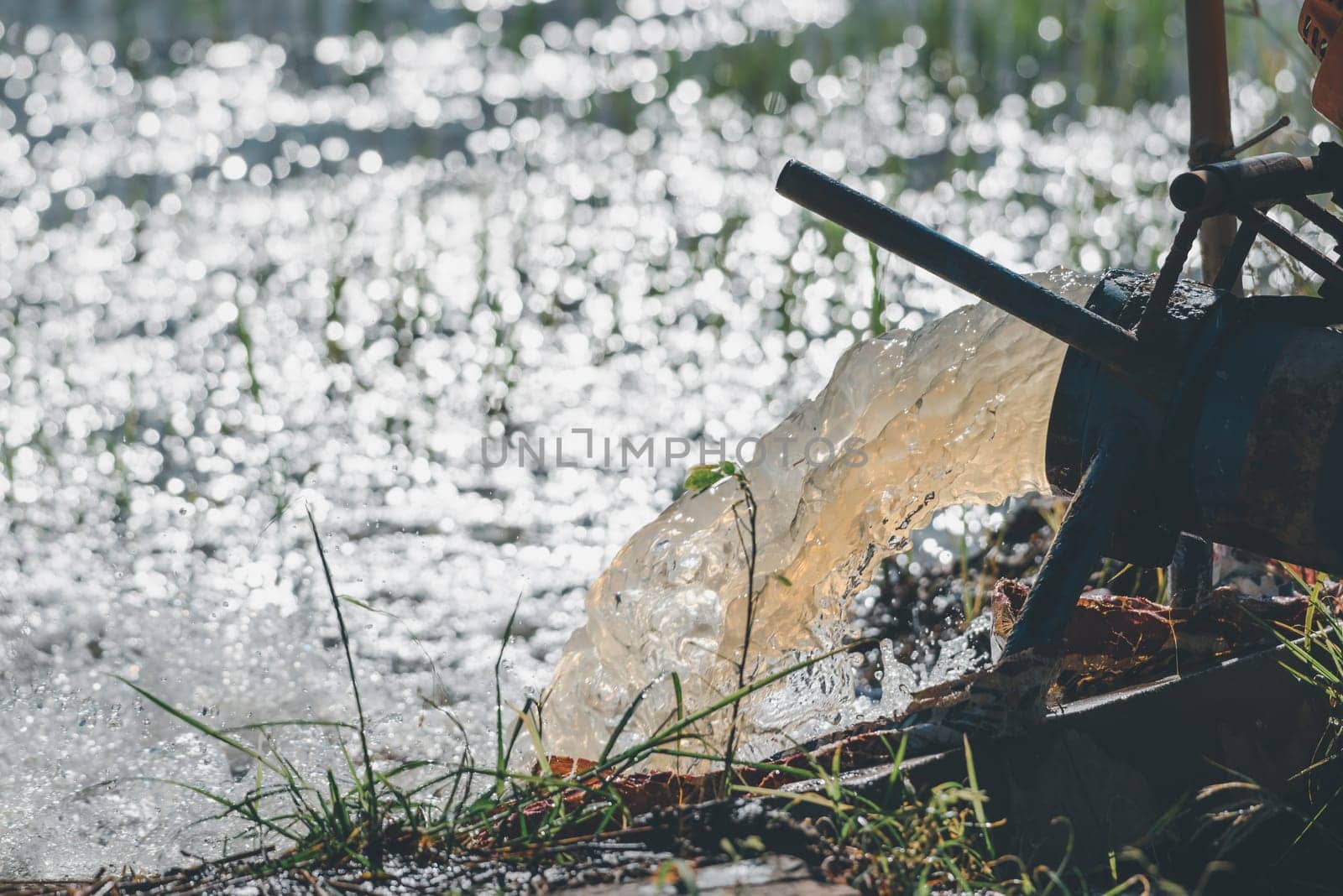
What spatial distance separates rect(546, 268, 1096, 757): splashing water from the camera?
2238 mm

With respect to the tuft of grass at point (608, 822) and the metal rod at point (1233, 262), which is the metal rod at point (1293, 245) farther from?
the tuft of grass at point (608, 822)

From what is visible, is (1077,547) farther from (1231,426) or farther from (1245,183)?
(1245,183)

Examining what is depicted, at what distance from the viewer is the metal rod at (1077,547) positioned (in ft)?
5.77

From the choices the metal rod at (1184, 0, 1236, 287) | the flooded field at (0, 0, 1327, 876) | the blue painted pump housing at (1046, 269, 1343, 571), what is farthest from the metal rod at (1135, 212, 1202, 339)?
the flooded field at (0, 0, 1327, 876)

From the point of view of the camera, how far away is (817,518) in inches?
91.9

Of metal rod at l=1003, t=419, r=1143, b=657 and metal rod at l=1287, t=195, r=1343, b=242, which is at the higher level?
metal rod at l=1287, t=195, r=1343, b=242

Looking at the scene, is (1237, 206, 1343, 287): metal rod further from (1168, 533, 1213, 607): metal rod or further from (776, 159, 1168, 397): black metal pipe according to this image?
(1168, 533, 1213, 607): metal rod

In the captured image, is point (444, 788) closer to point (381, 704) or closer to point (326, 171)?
point (381, 704)

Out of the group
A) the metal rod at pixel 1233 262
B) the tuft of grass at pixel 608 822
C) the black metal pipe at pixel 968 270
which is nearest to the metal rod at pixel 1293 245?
the metal rod at pixel 1233 262

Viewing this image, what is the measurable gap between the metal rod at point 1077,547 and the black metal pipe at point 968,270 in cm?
13

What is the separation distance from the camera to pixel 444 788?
8.01ft

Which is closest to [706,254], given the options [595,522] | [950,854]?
[595,522]

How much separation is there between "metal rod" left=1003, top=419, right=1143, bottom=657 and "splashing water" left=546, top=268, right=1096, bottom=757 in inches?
15.8

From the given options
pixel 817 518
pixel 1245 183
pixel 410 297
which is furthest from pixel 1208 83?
pixel 410 297
